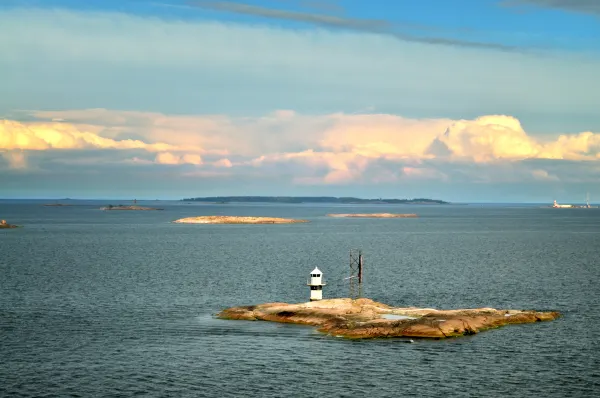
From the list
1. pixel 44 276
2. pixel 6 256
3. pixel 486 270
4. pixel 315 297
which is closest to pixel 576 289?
pixel 486 270

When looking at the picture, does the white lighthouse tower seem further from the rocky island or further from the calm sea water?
the calm sea water

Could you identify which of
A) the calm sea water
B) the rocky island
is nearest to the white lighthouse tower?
the rocky island

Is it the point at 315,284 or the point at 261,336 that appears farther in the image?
the point at 315,284

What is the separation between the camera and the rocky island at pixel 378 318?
2295 inches

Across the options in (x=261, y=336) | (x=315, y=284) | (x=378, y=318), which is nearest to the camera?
(x=261, y=336)

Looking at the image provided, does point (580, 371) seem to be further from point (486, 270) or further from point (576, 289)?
point (486, 270)

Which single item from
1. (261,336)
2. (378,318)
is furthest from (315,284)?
(261,336)

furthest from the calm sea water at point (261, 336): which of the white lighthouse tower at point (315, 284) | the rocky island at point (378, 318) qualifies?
the white lighthouse tower at point (315, 284)

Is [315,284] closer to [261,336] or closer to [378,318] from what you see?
[378,318]

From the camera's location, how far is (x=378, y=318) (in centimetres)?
6147

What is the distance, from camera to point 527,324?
63.7m

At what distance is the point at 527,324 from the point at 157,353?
31086 mm

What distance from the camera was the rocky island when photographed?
5828cm

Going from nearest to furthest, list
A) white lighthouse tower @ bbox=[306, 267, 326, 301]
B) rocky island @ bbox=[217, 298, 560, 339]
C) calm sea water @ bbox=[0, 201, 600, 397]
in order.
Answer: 1. calm sea water @ bbox=[0, 201, 600, 397]
2. rocky island @ bbox=[217, 298, 560, 339]
3. white lighthouse tower @ bbox=[306, 267, 326, 301]
